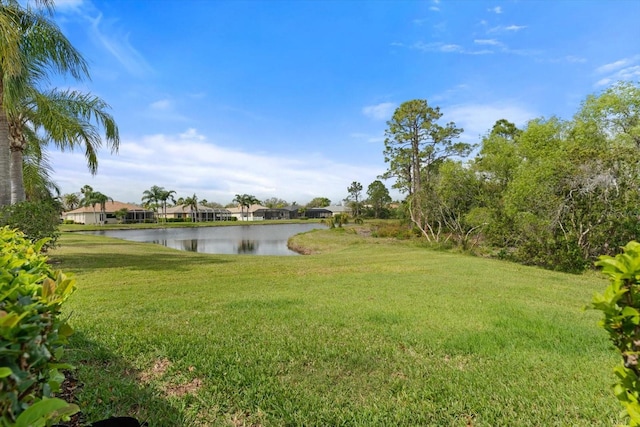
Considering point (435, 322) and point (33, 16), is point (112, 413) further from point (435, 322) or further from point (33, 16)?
point (33, 16)

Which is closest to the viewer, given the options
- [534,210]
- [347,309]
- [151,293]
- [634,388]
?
[634,388]

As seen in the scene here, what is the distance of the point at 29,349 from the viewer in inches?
38.5

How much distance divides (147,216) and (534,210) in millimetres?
80883

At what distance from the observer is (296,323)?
14.2 feet

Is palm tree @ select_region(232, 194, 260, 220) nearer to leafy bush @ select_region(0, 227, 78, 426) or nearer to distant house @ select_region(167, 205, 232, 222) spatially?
distant house @ select_region(167, 205, 232, 222)

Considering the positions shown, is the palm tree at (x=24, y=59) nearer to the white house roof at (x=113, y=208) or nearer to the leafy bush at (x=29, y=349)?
the leafy bush at (x=29, y=349)

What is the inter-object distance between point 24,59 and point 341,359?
1098cm

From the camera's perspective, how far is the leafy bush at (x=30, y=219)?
8359 mm

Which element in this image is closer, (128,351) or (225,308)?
(128,351)

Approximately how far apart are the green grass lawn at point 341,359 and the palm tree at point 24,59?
5.50 meters

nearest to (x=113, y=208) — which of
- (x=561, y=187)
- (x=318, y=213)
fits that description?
(x=318, y=213)


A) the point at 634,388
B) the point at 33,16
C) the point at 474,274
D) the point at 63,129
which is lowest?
the point at 474,274

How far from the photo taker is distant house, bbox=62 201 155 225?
225 ft

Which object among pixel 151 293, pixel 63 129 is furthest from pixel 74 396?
pixel 63 129
